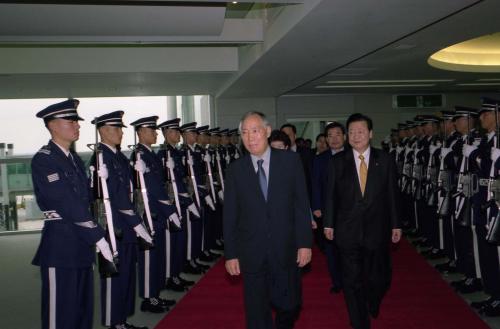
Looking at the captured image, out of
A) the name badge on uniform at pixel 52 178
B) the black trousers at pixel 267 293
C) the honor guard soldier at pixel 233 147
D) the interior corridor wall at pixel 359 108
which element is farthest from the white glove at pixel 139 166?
the interior corridor wall at pixel 359 108

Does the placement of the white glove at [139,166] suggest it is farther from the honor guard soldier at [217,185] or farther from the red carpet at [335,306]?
the honor guard soldier at [217,185]

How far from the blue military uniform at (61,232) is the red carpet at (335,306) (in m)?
1.12

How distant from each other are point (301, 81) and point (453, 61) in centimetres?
289

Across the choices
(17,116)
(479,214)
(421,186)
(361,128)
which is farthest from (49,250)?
(17,116)

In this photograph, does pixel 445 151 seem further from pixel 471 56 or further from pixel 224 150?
pixel 471 56

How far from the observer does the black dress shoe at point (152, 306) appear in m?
4.28

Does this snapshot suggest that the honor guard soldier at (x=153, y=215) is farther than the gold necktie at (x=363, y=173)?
Yes

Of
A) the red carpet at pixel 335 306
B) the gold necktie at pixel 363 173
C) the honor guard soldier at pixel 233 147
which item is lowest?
the red carpet at pixel 335 306

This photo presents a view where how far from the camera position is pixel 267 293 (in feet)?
8.82

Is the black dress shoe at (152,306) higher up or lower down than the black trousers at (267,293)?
lower down

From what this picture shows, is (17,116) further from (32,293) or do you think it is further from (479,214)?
(479,214)

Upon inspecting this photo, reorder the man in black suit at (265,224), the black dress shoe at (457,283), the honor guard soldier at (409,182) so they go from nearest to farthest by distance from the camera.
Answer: the man in black suit at (265,224), the black dress shoe at (457,283), the honor guard soldier at (409,182)

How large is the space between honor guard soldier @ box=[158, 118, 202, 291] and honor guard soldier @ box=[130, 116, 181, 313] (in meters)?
0.21

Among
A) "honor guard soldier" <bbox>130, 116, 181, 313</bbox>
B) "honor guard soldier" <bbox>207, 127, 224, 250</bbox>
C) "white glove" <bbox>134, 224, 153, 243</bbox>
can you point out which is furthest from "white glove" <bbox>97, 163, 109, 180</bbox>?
"honor guard soldier" <bbox>207, 127, 224, 250</bbox>
